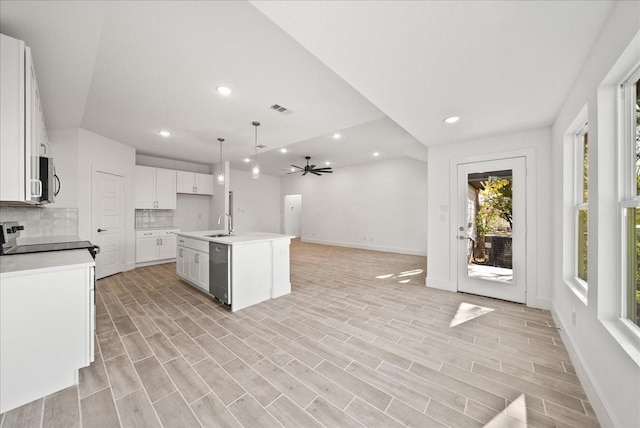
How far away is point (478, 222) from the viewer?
365 cm

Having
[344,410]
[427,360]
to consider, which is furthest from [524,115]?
[344,410]

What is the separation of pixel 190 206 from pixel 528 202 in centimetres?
753

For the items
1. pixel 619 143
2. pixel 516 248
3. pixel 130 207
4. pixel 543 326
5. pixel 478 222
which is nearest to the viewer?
pixel 619 143

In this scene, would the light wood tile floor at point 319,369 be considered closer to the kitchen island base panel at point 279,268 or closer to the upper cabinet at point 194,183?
the kitchen island base panel at point 279,268

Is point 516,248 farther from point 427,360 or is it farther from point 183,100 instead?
point 183,100

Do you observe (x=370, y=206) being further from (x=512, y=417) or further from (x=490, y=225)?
(x=512, y=417)

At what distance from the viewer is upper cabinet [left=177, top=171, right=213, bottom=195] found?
6223mm

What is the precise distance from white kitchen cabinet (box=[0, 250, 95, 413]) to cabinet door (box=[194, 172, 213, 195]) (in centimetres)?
500

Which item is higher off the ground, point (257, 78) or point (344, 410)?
point (257, 78)

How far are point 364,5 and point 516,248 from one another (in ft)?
11.9

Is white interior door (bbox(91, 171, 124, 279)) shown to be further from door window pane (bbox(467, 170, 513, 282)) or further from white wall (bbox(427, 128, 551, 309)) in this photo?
door window pane (bbox(467, 170, 513, 282))

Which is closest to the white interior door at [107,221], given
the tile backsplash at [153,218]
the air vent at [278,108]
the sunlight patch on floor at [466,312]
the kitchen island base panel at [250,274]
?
the tile backsplash at [153,218]

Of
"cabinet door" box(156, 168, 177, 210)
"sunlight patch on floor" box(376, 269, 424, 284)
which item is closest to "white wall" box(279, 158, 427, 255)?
"sunlight patch on floor" box(376, 269, 424, 284)

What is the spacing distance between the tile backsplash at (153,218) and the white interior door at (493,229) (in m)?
6.59
